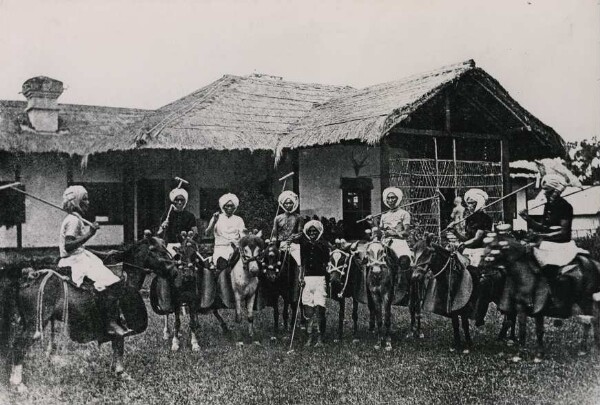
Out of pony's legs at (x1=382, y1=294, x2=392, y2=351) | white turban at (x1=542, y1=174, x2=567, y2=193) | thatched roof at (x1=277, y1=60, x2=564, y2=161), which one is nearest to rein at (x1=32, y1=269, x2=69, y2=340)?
pony's legs at (x1=382, y1=294, x2=392, y2=351)

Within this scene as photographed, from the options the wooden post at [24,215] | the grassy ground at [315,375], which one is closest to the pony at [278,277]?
the grassy ground at [315,375]

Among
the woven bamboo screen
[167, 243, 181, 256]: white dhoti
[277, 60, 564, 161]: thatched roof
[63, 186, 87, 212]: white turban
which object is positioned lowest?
[167, 243, 181, 256]: white dhoti

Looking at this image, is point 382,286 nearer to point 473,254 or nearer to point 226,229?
point 473,254

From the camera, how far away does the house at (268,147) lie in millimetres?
11719

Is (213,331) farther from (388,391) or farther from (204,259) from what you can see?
(388,391)

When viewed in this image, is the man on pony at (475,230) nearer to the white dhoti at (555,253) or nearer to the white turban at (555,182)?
the white dhoti at (555,253)

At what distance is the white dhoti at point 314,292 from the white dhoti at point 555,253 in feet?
7.95

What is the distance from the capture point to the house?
11719 millimetres

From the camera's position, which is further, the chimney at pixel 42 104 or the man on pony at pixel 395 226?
the chimney at pixel 42 104

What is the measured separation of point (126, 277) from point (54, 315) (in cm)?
88

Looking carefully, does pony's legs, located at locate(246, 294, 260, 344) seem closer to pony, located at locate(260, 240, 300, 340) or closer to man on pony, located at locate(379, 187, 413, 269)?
pony, located at locate(260, 240, 300, 340)

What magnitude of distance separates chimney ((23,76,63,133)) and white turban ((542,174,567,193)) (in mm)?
11112

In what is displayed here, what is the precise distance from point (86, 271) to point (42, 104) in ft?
31.3

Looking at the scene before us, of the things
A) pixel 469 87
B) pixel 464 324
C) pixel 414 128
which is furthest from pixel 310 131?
pixel 464 324
